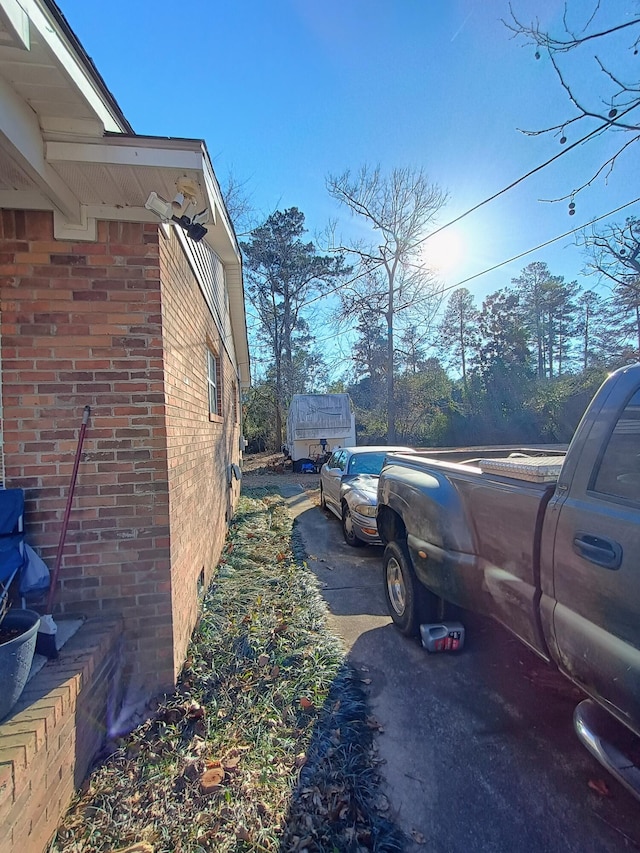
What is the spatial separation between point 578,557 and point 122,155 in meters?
3.19

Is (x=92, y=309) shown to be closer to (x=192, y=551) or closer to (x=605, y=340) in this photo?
(x=192, y=551)

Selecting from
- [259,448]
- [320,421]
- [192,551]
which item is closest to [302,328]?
[259,448]

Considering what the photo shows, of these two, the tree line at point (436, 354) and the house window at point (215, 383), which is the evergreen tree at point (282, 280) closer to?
the tree line at point (436, 354)

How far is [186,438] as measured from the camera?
11.8 feet

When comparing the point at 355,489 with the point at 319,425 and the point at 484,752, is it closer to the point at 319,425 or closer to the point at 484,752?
the point at 484,752

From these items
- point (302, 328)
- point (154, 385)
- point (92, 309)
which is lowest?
point (154, 385)

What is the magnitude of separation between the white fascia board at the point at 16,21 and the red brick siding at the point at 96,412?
1154mm

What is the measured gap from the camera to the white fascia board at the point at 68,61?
1670 millimetres

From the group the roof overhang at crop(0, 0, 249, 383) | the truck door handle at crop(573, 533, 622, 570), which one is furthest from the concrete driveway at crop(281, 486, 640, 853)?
the roof overhang at crop(0, 0, 249, 383)

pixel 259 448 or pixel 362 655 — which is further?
pixel 259 448

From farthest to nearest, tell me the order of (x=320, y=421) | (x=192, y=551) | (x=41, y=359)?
(x=320, y=421) < (x=192, y=551) < (x=41, y=359)

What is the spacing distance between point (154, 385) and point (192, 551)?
1.69 metres

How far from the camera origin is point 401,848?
1.79 metres

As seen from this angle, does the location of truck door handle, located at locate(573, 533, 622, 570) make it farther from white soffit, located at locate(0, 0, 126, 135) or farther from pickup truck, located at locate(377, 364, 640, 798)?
white soffit, located at locate(0, 0, 126, 135)
